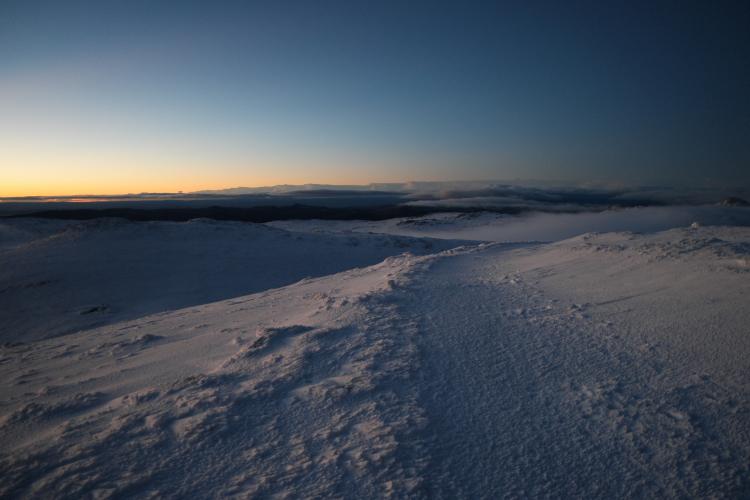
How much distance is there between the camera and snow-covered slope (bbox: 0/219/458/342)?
1043 cm

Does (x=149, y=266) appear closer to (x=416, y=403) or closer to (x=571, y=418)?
(x=416, y=403)

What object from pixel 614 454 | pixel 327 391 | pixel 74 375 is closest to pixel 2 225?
pixel 74 375

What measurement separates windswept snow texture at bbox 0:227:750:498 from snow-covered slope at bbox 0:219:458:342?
5266 millimetres

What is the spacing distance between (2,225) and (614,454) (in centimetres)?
4462

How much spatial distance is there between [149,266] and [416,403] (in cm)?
1419

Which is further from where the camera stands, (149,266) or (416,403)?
(149,266)

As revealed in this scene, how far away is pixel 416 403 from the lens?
9.77ft

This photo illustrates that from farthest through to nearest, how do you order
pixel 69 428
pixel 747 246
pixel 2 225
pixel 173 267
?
pixel 2 225, pixel 173 267, pixel 747 246, pixel 69 428

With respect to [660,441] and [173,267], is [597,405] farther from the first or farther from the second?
[173,267]

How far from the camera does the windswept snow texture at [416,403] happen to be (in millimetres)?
2299

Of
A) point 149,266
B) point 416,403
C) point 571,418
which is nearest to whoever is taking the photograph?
point 571,418

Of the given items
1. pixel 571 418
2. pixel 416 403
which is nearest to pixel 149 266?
pixel 416 403

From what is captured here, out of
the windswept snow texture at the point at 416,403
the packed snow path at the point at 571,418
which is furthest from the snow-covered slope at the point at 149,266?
the packed snow path at the point at 571,418

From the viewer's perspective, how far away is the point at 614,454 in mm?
2408
